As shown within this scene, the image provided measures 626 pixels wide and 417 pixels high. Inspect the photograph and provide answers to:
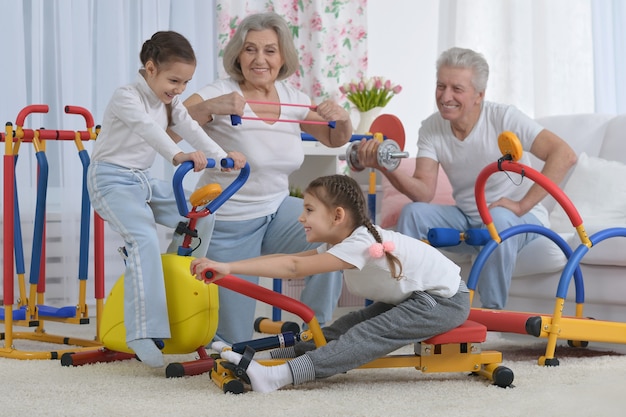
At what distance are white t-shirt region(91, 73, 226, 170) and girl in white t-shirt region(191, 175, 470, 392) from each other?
1.41 ft

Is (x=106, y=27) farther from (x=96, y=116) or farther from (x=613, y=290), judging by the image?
(x=613, y=290)

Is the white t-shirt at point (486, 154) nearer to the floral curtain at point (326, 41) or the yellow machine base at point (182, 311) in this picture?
the yellow machine base at point (182, 311)

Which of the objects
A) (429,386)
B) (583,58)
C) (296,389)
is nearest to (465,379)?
(429,386)

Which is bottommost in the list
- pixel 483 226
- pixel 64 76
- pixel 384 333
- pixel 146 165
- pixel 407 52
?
pixel 384 333

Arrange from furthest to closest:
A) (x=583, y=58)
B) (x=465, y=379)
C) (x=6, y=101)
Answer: (x=583, y=58)
(x=6, y=101)
(x=465, y=379)

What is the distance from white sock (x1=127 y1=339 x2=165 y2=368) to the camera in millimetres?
2402

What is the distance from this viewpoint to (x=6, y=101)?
4020 mm

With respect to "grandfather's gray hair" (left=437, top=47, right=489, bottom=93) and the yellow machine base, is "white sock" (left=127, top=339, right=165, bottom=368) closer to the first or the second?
the yellow machine base

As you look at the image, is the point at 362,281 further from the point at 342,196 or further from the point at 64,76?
the point at 64,76

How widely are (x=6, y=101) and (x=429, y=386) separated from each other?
255 centimetres

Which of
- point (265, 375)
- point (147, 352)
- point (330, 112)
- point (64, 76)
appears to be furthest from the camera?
point (64, 76)

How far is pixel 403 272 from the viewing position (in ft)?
7.68

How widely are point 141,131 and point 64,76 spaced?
1.82 metres

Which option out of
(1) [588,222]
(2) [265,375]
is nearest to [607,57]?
(1) [588,222]
